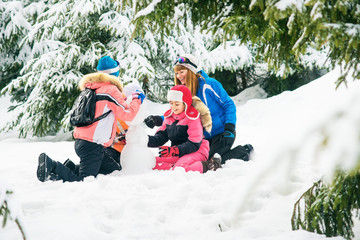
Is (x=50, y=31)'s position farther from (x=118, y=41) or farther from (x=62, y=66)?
(x=118, y=41)

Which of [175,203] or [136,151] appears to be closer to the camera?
[175,203]

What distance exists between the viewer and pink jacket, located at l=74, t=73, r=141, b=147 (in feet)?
13.4

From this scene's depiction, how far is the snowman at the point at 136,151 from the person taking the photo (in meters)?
4.30

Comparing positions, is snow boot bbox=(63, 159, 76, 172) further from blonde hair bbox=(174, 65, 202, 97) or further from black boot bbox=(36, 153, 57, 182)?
blonde hair bbox=(174, 65, 202, 97)

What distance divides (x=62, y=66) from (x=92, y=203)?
609cm

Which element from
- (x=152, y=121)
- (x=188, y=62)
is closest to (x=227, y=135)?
(x=152, y=121)

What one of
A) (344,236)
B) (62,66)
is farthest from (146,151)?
(62,66)

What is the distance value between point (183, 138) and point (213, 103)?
66 centimetres

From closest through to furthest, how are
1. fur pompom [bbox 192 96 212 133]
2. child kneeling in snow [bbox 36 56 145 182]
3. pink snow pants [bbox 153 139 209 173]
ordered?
child kneeling in snow [bbox 36 56 145 182] < pink snow pants [bbox 153 139 209 173] < fur pompom [bbox 192 96 212 133]

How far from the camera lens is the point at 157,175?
386cm

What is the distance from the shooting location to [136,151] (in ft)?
14.1

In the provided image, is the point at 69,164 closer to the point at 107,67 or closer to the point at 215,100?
the point at 107,67

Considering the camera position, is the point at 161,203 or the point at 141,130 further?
the point at 141,130

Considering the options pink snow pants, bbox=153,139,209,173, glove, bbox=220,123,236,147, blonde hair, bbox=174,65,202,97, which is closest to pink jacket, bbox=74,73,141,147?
pink snow pants, bbox=153,139,209,173
